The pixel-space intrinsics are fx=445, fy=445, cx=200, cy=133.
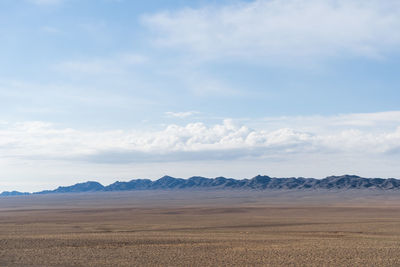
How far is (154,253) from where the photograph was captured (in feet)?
102

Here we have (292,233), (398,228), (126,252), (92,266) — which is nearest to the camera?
(92,266)

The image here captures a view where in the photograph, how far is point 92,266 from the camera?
27406 millimetres

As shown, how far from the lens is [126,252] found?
103 feet

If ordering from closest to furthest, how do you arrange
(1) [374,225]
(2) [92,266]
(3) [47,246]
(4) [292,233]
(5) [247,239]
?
(2) [92,266] → (3) [47,246] → (5) [247,239] → (4) [292,233] → (1) [374,225]

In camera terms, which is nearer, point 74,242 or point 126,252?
point 126,252

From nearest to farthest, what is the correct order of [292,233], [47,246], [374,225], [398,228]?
[47,246], [292,233], [398,228], [374,225]

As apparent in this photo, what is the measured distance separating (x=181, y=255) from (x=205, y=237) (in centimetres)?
869

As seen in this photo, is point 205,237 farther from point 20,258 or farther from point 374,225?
point 374,225

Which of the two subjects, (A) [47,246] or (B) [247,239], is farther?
(B) [247,239]

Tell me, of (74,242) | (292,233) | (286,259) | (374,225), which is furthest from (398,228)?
(74,242)

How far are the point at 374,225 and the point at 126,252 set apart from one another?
3038cm

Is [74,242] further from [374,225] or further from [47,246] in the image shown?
[374,225]

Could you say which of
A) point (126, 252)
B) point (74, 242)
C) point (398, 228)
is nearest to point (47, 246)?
point (74, 242)

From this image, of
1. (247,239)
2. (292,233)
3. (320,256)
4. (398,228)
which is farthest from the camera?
(398,228)
